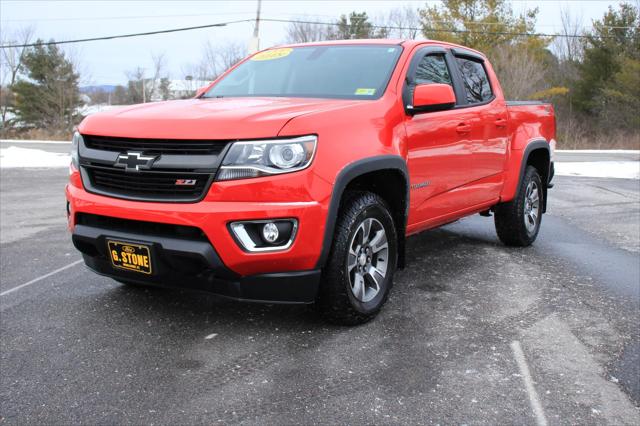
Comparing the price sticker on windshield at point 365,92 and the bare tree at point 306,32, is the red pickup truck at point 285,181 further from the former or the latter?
the bare tree at point 306,32

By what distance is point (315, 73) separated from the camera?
14.9 ft

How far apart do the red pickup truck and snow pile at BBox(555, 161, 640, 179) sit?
11316 mm

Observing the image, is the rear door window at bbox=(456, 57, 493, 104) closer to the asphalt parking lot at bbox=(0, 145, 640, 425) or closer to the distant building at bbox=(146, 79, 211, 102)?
the asphalt parking lot at bbox=(0, 145, 640, 425)

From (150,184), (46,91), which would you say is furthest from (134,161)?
(46,91)

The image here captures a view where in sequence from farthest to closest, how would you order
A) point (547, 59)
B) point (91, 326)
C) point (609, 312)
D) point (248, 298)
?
point (547, 59) → point (609, 312) → point (91, 326) → point (248, 298)

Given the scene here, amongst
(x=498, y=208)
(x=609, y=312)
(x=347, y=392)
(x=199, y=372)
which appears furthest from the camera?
(x=498, y=208)

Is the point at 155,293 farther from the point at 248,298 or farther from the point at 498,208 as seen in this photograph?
the point at 498,208

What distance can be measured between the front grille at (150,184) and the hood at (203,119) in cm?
21

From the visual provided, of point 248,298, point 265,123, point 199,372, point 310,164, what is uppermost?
point 265,123

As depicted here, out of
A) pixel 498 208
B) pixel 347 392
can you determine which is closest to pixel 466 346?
pixel 347 392

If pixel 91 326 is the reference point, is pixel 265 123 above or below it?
above

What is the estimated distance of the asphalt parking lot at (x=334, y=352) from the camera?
276 centimetres

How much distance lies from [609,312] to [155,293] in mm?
3247

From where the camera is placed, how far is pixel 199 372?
10.2 feet
